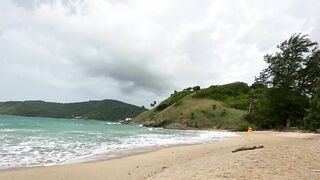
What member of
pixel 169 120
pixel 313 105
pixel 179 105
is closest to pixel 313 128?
pixel 313 105

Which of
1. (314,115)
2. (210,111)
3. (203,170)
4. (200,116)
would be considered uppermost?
(210,111)

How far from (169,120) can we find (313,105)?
6542 centimetres

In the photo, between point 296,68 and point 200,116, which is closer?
point 296,68

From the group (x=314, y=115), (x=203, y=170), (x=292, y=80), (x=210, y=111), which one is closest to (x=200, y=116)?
(x=210, y=111)

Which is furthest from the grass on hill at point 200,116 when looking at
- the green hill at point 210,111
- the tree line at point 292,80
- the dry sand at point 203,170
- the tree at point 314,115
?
the dry sand at point 203,170

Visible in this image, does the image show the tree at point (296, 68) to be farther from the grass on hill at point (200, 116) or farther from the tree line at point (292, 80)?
the grass on hill at point (200, 116)

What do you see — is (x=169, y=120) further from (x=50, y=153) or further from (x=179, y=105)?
(x=50, y=153)

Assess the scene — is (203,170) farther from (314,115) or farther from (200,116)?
(200,116)

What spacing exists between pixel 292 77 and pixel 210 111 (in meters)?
41.6

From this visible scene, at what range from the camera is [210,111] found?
98.0 meters

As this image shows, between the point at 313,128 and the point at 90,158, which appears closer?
the point at 90,158

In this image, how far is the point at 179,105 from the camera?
113m

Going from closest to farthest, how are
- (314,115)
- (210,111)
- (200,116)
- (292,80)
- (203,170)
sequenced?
(203,170) < (314,115) < (292,80) < (200,116) < (210,111)

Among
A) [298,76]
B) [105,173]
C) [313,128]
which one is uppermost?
[298,76]
